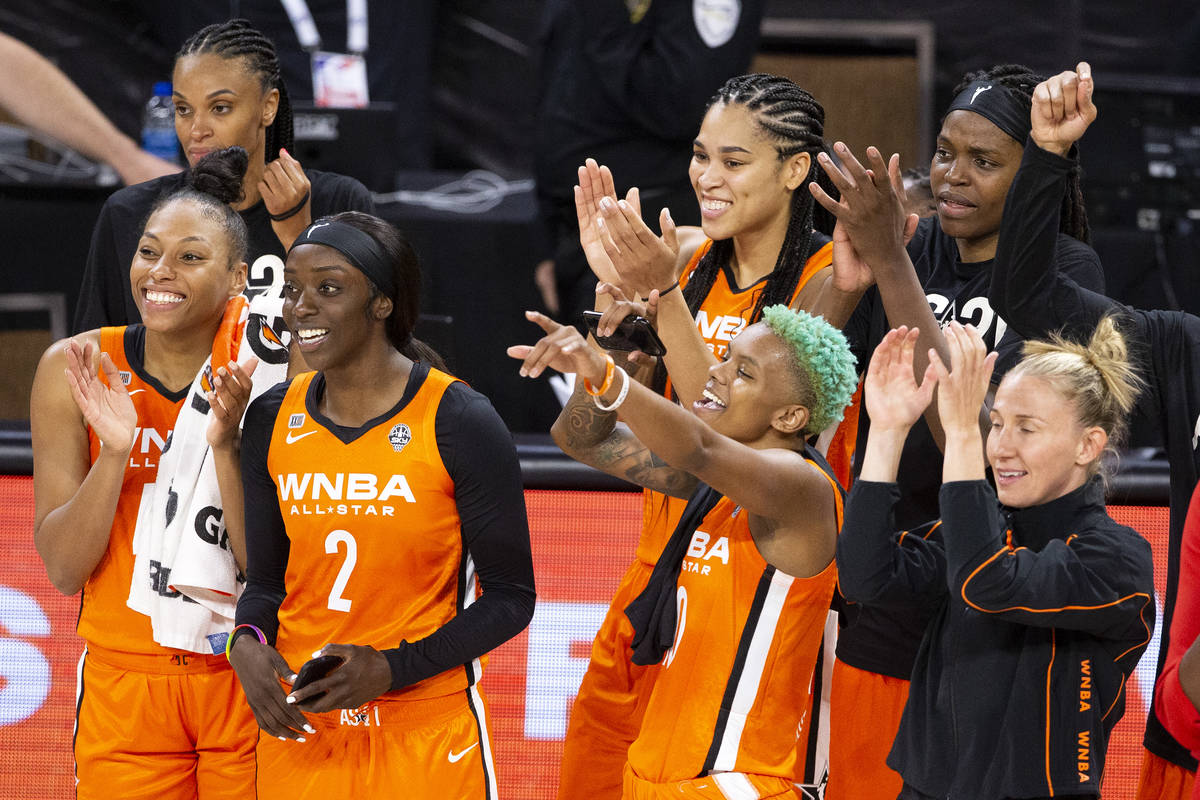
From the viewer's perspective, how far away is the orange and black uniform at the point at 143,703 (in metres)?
3.18

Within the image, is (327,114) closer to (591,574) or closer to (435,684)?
(591,574)

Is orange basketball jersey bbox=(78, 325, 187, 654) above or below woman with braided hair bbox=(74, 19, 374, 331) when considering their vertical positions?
below

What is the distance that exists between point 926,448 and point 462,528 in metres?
1.07

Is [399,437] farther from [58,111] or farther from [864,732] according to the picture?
[58,111]

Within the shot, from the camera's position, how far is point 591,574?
13.8 ft

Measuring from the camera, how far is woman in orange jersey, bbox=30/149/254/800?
10.3 ft

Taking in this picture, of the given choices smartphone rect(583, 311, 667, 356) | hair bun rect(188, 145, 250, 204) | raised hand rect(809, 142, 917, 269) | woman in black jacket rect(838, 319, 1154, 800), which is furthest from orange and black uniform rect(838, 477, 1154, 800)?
hair bun rect(188, 145, 250, 204)

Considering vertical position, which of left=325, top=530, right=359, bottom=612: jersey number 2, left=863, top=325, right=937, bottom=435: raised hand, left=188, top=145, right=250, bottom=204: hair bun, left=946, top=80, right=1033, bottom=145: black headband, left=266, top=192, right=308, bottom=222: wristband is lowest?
left=325, top=530, right=359, bottom=612: jersey number 2

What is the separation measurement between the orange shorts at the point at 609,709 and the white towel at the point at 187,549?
0.83m

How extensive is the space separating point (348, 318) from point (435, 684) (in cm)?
75

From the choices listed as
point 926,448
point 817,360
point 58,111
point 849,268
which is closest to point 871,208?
point 849,268

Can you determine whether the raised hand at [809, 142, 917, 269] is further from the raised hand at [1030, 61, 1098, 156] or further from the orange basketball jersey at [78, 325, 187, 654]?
the orange basketball jersey at [78, 325, 187, 654]

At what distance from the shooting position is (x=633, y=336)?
2.94 m

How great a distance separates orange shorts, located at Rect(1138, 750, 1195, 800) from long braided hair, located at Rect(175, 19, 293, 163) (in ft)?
8.65
